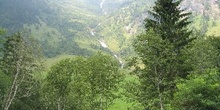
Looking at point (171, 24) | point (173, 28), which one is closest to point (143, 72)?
point (173, 28)

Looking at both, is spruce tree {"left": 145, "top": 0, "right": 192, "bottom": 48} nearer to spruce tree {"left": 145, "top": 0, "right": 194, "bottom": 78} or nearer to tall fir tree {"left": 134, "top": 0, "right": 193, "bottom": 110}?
spruce tree {"left": 145, "top": 0, "right": 194, "bottom": 78}

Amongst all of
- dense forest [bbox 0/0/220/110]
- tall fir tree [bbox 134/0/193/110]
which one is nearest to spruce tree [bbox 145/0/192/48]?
dense forest [bbox 0/0/220/110]

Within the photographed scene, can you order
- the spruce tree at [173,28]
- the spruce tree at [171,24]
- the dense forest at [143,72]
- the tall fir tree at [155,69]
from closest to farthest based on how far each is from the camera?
1. the dense forest at [143,72]
2. the tall fir tree at [155,69]
3. the spruce tree at [173,28]
4. the spruce tree at [171,24]

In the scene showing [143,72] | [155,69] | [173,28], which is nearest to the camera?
[155,69]

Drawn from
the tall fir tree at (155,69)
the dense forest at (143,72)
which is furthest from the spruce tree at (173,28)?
the tall fir tree at (155,69)

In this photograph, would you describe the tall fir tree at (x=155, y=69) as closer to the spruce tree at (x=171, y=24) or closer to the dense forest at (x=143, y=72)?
the dense forest at (x=143, y=72)

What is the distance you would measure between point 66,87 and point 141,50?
3894 cm

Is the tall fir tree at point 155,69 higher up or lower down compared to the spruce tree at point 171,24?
lower down

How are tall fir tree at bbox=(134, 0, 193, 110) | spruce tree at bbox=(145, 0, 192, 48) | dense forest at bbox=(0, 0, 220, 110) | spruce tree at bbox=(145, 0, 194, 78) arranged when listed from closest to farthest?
dense forest at bbox=(0, 0, 220, 110) → tall fir tree at bbox=(134, 0, 193, 110) → spruce tree at bbox=(145, 0, 194, 78) → spruce tree at bbox=(145, 0, 192, 48)

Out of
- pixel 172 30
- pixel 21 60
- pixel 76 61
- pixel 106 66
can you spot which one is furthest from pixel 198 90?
pixel 76 61

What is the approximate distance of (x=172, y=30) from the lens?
47625mm

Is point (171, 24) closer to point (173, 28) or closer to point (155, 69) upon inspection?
point (173, 28)

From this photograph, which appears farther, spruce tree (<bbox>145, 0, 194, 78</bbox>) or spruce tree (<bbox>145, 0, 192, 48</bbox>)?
spruce tree (<bbox>145, 0, 192, 48</bbox>)

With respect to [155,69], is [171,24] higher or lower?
higher
